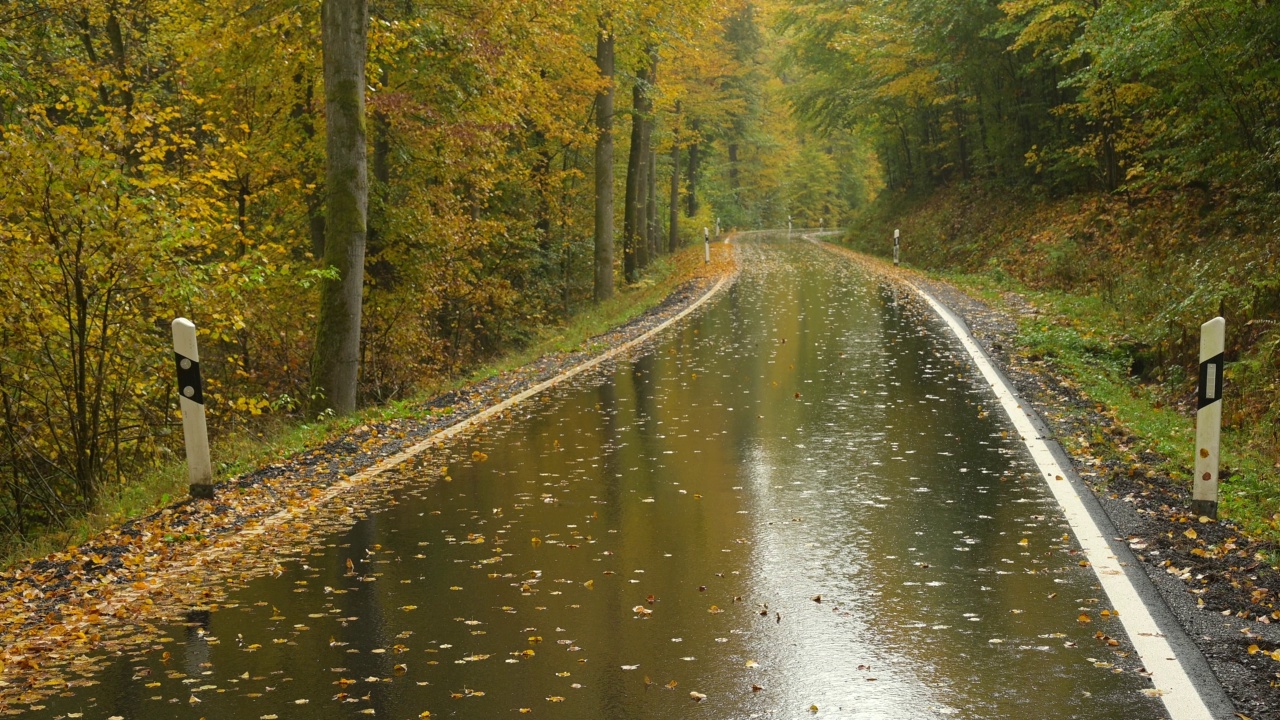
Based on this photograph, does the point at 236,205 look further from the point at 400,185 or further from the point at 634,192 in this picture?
the point at 634,192

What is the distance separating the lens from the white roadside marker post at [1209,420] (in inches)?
267

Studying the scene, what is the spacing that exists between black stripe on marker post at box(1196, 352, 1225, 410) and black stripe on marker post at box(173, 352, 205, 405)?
22.3 feet

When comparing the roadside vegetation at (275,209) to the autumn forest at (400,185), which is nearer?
the roadside vegetation at (275,209)

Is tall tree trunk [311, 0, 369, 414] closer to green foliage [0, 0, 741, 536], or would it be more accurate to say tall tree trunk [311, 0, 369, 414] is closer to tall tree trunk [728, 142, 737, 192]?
green foliage [0, 0, 741, 536]

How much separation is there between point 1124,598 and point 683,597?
84.2 inches

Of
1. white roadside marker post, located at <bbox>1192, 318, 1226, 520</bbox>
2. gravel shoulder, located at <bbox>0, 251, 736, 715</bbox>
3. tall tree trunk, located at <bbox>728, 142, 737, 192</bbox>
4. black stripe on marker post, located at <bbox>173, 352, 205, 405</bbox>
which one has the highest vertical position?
tall tree trunk, located at <bbox>728, 142, 737, 192</bbox>

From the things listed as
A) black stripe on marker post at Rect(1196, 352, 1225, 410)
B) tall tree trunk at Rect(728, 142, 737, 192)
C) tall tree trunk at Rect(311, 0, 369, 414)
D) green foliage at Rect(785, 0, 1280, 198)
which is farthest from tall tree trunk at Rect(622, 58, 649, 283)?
tall tree trunk at Rect(728, 142, 737, 192)

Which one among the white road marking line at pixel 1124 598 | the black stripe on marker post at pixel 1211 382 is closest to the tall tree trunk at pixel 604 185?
the white road marking line at pixel 1124 598

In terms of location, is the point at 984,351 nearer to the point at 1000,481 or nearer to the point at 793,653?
the point at 1000,481

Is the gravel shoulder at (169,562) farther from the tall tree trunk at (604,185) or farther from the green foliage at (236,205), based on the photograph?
the tall tree trunk at (604,185)

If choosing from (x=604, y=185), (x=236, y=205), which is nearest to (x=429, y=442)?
(x=236, y=205)

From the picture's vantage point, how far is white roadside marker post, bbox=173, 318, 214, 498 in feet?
26.1

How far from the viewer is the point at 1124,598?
17.6 feet

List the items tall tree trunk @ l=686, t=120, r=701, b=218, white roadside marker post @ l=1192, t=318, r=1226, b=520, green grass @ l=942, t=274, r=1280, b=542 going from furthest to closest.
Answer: tall tree trunk @ l=686, t=120, r=701, b=218
green grass @ l=942, t=274, r=1280, b=542
white roadside marker post @ l=1192, t=318, r=1226, b=520
